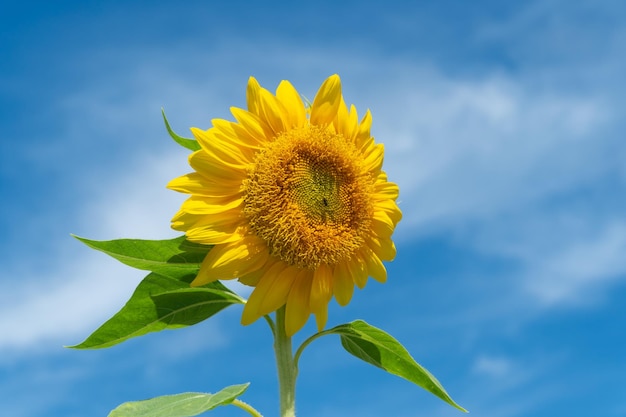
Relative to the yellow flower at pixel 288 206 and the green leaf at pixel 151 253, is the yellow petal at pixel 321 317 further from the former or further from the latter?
the green leaf at pixel 151 253

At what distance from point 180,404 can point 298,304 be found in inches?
26.3

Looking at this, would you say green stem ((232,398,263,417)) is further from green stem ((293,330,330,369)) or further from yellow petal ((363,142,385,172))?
yellow petal ((363,142,385,172))

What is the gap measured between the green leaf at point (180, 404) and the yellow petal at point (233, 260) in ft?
1.58

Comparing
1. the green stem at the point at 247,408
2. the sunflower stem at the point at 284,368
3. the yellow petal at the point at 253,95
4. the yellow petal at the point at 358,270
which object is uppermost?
the yellow petal at the point at 253,95

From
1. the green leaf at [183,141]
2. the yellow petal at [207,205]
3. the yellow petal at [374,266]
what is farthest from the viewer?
the green leaf at [183,141]

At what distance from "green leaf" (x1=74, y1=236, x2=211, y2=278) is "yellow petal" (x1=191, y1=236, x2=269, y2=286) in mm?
182

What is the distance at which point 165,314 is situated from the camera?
11.9 ft

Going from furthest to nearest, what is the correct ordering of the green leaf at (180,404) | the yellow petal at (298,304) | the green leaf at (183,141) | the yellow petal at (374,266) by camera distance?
the green leaf at (183,141) → the yellow petal at (374,266) → the yellow petal at (298,304) → the green leaf at (180,404)

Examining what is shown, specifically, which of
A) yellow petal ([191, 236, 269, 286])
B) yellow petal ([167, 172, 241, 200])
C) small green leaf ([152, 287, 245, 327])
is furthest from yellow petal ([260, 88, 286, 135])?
small green leaf ([152, 287, 245, 327])

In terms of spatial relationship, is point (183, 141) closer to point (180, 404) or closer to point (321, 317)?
point (321, 317)

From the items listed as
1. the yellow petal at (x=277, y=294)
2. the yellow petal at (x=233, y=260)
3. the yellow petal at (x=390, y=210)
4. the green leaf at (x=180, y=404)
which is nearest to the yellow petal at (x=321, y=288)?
the yellow petal at (x=277, y=294)

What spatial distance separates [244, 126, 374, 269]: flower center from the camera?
337 centimetres

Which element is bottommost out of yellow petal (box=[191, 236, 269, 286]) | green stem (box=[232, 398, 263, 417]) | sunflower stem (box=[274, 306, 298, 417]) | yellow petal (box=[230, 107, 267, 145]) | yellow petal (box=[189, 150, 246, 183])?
green stem (box=[232, 398, 263, 417])

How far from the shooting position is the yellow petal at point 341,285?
3.48 m
